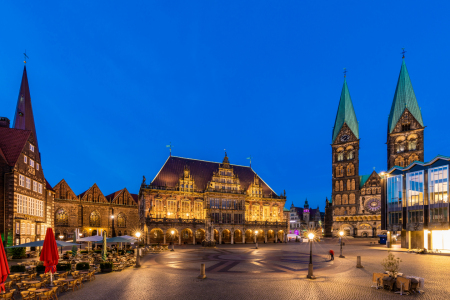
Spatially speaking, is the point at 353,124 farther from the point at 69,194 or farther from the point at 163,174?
the point at 69,194

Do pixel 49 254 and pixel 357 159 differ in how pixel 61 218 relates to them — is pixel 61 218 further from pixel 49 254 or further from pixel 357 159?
pixel 357 159

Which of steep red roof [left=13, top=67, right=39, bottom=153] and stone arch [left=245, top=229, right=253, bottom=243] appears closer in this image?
steep red roof [left=13, top=67, right=39, bottom=153]

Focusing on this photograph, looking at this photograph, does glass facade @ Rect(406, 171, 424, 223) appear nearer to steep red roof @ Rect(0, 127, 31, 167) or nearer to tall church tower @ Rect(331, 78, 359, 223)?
tall church tower @ Rect(331, 78, 359, 223)

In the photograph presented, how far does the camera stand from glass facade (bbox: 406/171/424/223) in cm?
4891

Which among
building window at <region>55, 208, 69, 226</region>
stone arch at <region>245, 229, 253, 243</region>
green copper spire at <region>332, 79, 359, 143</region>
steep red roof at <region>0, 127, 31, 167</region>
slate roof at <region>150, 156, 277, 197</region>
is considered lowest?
stone arch at <region>245, 229, 253, 243</region>

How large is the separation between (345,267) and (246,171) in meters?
52.3

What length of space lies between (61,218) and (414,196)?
197 ft

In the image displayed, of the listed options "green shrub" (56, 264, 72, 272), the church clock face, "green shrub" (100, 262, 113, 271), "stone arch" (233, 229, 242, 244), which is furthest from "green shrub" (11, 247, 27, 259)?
the church clock face

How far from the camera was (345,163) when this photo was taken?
100 m

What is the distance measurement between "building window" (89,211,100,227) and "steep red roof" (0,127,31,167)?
27.1 m

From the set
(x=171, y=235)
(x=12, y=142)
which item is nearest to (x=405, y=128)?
(x=171, y=235)

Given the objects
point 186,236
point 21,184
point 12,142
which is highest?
point 12,142

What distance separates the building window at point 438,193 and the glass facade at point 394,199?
535cm

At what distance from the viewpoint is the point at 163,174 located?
220ft
